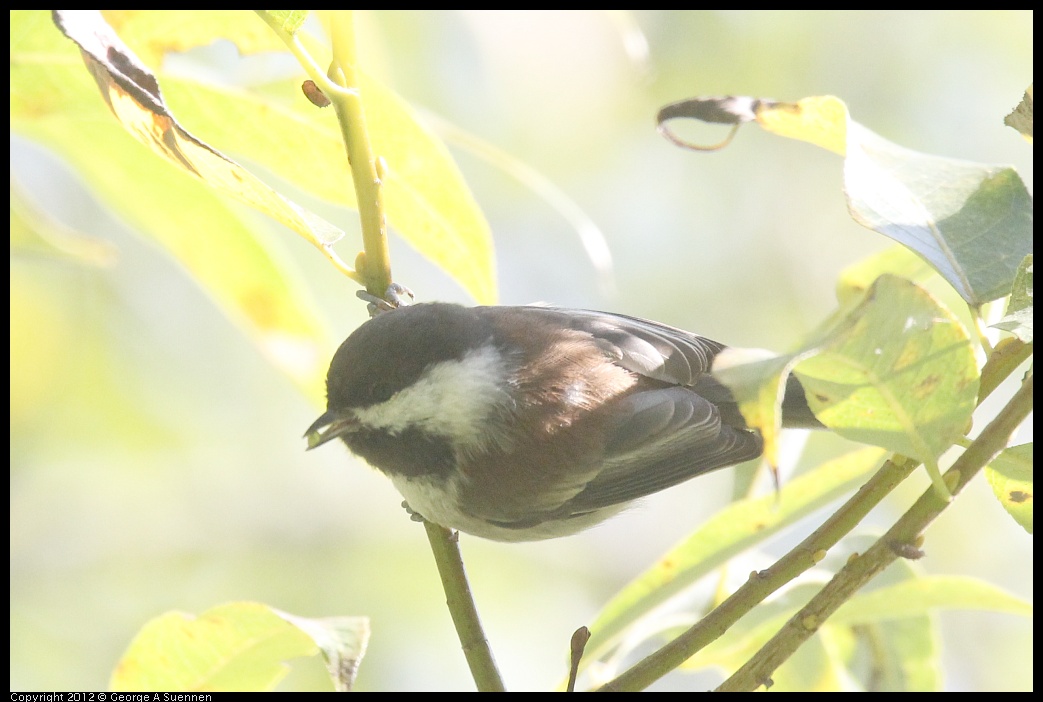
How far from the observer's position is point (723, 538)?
6.76ft

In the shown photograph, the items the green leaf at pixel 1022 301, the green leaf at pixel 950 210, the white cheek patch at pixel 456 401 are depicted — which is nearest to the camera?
the green leaf at pixel 1022 301

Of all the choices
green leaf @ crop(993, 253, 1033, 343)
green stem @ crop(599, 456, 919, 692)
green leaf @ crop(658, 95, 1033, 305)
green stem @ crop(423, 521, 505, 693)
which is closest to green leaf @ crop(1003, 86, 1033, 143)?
green leaf @ crop(658, 95, 1033, 305)

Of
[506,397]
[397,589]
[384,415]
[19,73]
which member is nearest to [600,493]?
[506,397]

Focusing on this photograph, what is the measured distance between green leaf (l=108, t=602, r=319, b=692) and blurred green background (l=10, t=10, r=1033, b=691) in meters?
1.58

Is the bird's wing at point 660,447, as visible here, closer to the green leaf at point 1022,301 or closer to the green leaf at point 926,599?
the green leaf at point 926,599

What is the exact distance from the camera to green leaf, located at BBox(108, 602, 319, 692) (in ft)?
5.50

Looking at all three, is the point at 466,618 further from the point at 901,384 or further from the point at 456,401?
the point at 901,384

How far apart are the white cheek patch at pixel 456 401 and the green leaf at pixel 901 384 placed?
1111mm

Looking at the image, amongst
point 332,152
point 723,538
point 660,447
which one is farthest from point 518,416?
point 332,152

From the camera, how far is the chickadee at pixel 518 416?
2.24 metres

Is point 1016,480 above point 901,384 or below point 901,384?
below

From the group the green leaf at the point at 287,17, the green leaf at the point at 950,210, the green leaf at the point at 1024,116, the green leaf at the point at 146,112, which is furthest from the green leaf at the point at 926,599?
the green leaf at the point at 287,17

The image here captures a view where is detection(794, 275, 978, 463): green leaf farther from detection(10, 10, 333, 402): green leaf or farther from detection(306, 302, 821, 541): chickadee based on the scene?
detection(10, 10, 333, 402): green leaf

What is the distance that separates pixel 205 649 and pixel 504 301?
1.75m
